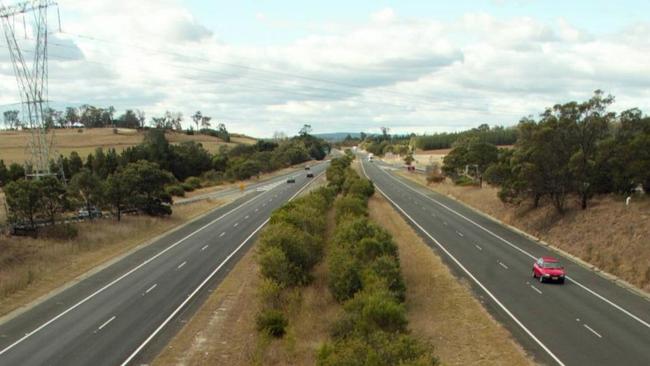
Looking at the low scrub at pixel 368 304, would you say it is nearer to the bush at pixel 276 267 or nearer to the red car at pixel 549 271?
the bush at pixel 276 267

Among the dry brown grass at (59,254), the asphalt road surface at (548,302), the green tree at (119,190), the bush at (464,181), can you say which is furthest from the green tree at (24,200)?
the bush at (464,181)

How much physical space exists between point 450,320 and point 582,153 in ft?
108

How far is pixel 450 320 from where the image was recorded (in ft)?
104

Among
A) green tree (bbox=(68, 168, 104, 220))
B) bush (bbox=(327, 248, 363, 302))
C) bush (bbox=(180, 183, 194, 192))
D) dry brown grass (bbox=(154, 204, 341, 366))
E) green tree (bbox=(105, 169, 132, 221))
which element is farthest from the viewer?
bush (bbox=(180, 183, 194, 192))

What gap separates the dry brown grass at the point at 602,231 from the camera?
42194mm

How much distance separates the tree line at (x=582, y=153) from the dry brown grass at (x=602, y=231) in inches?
69.8

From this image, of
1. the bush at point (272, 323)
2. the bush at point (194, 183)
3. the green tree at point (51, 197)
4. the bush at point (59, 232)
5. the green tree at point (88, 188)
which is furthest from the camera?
the bush at point (194, 183)

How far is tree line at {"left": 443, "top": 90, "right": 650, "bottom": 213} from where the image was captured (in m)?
56.1

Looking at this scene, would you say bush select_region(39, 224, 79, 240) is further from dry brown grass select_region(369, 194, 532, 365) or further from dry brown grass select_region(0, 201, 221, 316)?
dry brown grass select_region(369, 194, 532, 365)

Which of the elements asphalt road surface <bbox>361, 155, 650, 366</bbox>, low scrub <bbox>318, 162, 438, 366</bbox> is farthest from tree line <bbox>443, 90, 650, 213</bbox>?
low scrub <bbox>318, 162, 438, 366</bbox>

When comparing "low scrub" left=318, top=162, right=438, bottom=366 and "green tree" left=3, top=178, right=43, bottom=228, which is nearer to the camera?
"low scrub" left=318, top=162, right=438, bottom=366

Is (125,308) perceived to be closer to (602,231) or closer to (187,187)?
(602,231)

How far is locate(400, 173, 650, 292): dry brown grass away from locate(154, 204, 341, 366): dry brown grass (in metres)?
21.6

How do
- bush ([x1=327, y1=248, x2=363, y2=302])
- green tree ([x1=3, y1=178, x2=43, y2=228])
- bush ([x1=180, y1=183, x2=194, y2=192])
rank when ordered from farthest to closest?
bush ([x1=180, y1=183, x2=194, y2=192]) < green tree ([x1=3, y1=178, x2=43, y2=228]) < bush ([x1=327, y1=248, x2=363, y2=302])
